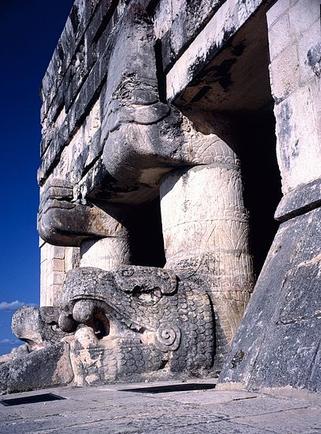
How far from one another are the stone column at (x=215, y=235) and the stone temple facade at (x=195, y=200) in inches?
0.4

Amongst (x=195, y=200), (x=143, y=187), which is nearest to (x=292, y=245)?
(x=195, y=200)

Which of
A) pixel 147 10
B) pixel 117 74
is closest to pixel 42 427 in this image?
pixel 117 74

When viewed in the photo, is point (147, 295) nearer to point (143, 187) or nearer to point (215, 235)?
point (215, 235)

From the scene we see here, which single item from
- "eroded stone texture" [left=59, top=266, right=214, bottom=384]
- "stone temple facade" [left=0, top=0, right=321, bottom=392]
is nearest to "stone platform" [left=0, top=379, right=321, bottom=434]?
"stone temple facade" [left=0, top=0, right=321, bottom=392]

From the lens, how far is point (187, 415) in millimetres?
1661

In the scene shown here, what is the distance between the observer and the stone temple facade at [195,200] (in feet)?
8.59

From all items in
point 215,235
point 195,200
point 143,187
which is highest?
point 143,187

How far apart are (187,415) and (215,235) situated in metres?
2.61

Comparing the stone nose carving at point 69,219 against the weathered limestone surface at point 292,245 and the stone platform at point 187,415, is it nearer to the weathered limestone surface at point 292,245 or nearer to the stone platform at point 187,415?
the weathered limestone surface at point 292,245

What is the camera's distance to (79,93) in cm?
663

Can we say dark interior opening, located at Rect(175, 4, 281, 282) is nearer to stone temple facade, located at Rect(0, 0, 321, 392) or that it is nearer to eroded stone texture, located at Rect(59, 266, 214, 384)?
stone temple facade, located at Rect(0, 0, 321, 392)

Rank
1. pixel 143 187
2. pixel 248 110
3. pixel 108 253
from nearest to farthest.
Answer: pixel 248 110 < pixel 143 187 < pixel 108 253

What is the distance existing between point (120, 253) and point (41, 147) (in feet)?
11.5

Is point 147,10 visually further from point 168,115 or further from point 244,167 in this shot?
point 244,167
